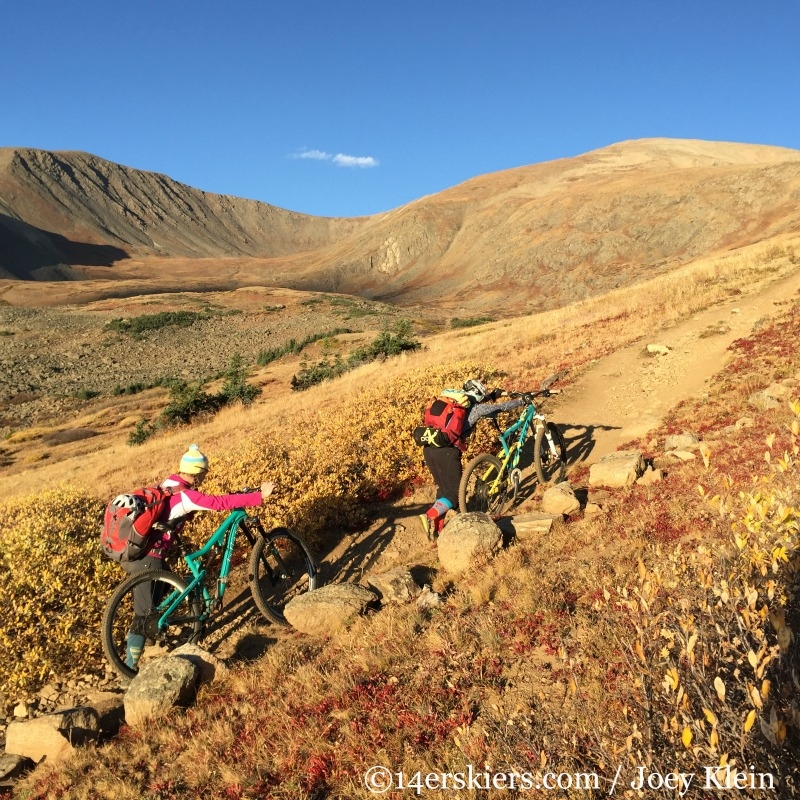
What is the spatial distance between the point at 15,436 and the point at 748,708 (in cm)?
3312

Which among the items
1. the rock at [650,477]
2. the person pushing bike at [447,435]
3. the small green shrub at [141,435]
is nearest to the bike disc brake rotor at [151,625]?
the person pushing bike at [447,435]

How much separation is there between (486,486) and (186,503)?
14.1 ft

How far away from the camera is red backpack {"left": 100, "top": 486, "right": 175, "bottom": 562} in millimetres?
5594

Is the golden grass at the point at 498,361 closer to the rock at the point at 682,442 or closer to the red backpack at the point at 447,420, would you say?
the rock at the point at 682,442

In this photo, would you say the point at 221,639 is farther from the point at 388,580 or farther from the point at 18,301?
the point at 18,301

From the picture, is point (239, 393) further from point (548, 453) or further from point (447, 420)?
point (447, 420)

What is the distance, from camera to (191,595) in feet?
20.0

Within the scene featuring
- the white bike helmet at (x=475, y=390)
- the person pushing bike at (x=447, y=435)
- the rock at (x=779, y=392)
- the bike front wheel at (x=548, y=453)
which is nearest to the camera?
the person pushing bike at (x=447, y=435)

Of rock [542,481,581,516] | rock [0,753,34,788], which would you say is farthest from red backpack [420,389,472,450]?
rock [0,753,34,788]

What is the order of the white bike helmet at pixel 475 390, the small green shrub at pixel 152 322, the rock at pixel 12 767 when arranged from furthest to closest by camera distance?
1. the small green shrub at pixel 152 322
2. the white bike helmet at pixel 475 390
3. the rock at pixel 12 767

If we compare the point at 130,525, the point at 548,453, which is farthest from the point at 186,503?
the point at 548,453

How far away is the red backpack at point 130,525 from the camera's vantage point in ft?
18.4

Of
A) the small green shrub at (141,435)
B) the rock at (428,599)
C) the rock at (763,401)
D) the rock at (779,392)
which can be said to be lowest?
the small green shrub at (141,435)

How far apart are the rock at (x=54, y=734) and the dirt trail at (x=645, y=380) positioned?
326 inches
